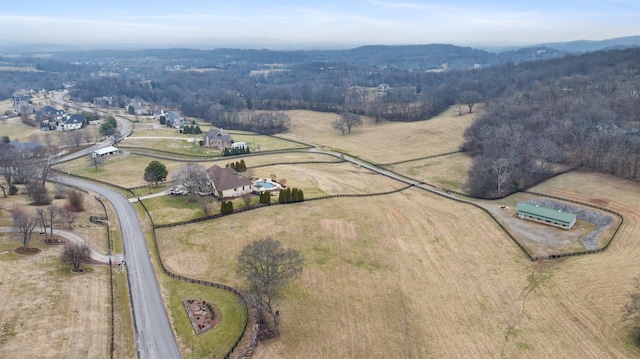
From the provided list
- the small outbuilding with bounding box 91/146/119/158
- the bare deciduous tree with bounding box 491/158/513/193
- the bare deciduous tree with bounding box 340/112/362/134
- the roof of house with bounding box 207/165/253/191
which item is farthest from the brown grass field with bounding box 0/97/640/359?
the bare deciduous tree with bounding box 340/112/362/134

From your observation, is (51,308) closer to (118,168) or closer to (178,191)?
(178,191)

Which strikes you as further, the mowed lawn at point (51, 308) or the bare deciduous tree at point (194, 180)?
the bare deciduous tree at point (194, 180)

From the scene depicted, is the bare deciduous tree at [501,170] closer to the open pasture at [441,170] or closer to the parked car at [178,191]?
the open pasture at [441,170]

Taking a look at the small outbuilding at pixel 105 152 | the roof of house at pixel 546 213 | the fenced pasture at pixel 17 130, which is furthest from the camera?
the fenced pasture at pixel 17 130

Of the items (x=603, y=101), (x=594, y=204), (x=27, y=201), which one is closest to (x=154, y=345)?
(x=27, y=201)

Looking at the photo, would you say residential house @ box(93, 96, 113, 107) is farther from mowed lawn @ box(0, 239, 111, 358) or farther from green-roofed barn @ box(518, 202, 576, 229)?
green-roofed barn @ box(518, 202, 576, 229)

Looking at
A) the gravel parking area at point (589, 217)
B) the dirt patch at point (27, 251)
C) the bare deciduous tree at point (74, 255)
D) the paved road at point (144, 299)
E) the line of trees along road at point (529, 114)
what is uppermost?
the line of trees along road at point (529, 114)

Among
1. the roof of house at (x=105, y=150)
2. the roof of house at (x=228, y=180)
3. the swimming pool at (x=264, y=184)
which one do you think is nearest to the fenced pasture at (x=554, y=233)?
the swimming pool at (x=264, y=184)
